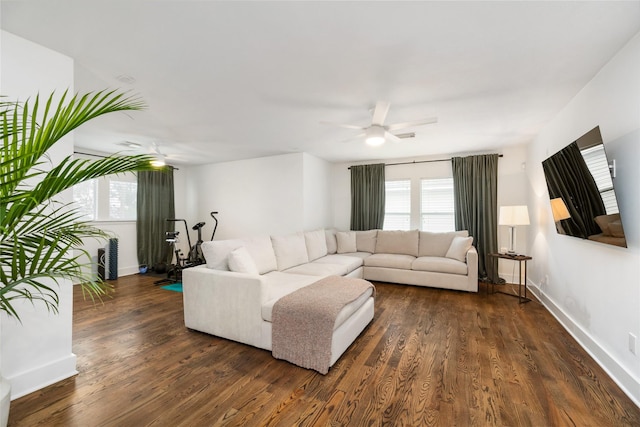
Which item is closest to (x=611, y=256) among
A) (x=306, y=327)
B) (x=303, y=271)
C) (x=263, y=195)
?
(x=306, y=327)

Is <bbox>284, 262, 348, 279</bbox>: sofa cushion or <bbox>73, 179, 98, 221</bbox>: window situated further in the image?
<bbox>73, 179, 98, 221</bbox>: window

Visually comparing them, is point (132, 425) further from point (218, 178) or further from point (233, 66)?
point (218, 178)

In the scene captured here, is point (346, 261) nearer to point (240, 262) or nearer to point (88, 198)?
point (240, 262)

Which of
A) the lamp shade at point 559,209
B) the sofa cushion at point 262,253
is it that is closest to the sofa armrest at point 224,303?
the sofa cushion at point 262,253

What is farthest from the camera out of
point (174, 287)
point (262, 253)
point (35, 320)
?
point (174, 287)

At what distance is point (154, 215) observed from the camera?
598cm

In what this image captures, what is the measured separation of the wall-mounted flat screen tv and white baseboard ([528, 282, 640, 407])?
2.96 ft

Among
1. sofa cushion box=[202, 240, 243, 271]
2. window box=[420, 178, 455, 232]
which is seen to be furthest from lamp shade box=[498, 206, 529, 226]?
sofa cushion box=[202, 240, 243, 271]

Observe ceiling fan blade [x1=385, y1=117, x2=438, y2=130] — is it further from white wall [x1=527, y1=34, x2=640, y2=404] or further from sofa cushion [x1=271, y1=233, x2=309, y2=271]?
sofa cushion [x1=271, y1=233, x2=309, y2=271]

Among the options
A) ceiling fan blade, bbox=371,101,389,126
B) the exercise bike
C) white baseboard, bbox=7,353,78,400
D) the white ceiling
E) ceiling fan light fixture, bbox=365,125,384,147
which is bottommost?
white baseboard, bbox=7,353,78,400

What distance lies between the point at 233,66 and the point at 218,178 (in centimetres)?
445

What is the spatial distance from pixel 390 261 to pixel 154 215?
5.04 m

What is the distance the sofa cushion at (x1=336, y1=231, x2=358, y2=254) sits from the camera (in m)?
5.52

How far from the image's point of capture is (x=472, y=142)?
4.52m
